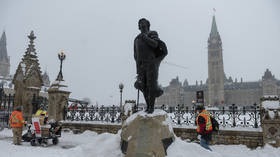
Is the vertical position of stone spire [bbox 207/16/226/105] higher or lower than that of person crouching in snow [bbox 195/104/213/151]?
higher

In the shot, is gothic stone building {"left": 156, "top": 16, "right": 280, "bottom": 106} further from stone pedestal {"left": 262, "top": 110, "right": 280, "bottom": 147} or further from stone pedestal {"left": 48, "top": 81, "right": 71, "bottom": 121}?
stone pedestal {"left": 262, "top": 110, "right": 280, "bottom": 147}

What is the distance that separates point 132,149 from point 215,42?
399 ft

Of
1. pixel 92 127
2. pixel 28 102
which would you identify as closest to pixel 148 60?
pixel 92 127

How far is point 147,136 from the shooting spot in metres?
4.70

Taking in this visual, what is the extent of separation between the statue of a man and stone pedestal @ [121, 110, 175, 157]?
0.51 metres

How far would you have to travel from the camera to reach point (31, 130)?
973cm

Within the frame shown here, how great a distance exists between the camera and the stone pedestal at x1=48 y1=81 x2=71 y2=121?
44.2 feet

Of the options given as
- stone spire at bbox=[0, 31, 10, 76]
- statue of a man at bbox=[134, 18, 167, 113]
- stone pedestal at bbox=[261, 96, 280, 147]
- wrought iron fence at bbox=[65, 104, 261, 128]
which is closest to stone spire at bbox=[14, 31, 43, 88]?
wrought iron fence at bbox=[65, 104, 261, 128]

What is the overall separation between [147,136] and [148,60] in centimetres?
204

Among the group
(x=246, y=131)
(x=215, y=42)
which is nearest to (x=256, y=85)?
(x=215, y=42)

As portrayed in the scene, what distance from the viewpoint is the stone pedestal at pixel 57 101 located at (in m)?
13.5

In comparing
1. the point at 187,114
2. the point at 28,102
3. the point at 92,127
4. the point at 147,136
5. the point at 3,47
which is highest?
the point at 3,47

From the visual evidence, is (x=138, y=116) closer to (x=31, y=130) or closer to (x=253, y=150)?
(x=253, y=150)

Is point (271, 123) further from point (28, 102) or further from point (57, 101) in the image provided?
point (28, 102)
